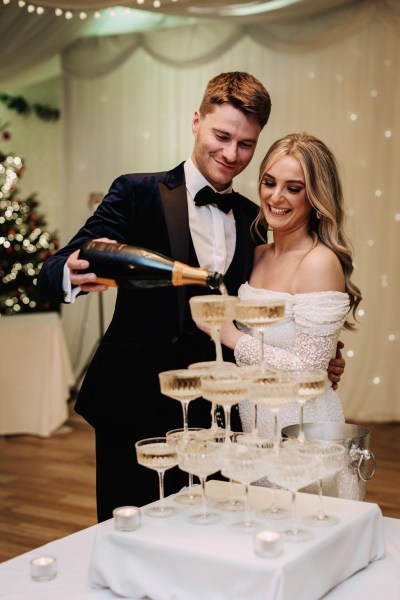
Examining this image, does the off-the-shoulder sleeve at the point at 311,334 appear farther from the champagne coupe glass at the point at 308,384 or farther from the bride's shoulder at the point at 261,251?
the champagne coupe glass at the point at 308,384

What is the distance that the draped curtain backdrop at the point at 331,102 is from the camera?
599 cm

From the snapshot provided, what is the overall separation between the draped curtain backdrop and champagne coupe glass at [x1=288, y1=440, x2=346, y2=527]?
4.10 m

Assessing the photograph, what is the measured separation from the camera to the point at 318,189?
2.34 m

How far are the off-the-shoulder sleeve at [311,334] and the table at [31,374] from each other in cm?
348

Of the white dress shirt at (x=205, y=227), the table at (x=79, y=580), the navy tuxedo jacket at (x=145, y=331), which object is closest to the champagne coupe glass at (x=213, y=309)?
the table at (x=79, y=580)

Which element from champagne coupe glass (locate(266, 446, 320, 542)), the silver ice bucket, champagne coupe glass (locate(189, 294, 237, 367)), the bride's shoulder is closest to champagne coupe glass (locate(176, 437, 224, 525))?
champagne coupe glass (locate(266, 446, 320, 542))

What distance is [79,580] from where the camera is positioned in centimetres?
154

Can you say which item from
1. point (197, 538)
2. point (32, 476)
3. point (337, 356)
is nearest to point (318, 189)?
point (337, 356)

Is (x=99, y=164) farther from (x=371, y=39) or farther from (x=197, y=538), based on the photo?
(x=197, y=538)

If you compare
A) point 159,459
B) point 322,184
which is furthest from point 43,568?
point 322,184

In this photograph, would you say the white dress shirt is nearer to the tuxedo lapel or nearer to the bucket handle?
the tuxedo lapel

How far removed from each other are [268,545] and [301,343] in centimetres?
104

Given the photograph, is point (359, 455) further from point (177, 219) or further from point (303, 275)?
point (177, 219)

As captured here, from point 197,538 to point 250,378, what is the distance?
1.01 ft
